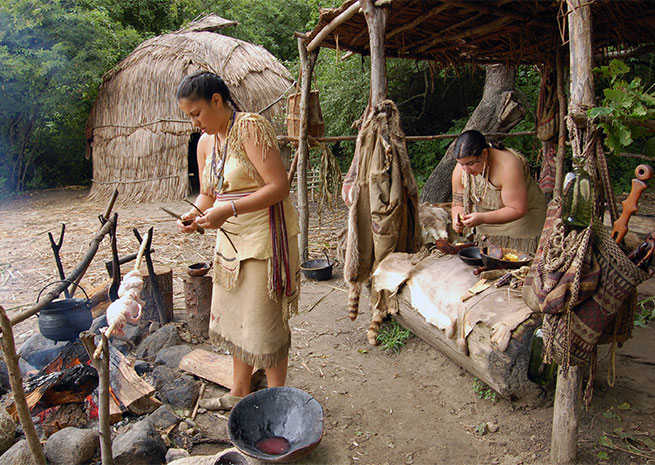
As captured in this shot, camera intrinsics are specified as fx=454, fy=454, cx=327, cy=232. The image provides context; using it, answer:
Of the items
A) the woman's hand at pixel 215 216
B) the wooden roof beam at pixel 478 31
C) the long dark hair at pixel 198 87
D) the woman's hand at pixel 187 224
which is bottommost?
the woman's hand at pixel 187 224

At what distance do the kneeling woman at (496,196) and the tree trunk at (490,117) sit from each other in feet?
11.8

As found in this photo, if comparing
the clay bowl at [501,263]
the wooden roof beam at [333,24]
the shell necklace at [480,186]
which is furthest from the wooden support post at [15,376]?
the wooden roof beam at [333,24]

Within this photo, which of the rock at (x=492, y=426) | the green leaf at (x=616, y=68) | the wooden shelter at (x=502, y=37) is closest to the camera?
the green leaf at (x=616, y=68)

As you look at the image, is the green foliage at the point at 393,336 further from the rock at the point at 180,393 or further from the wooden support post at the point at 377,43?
the wooden support post at the point at 377,43

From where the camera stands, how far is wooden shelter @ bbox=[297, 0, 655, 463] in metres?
2.11

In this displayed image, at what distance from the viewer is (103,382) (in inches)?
58.8

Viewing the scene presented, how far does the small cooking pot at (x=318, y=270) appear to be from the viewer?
17.5 ft

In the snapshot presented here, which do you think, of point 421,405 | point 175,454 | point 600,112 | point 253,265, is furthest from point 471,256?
point 175,454

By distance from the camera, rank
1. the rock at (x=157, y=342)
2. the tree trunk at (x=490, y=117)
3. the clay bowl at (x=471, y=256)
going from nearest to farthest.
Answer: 1. the clay bowl at (x=471, y=256)
2. the rock at (x=157, y=342)
3. the tree trunk at (x=490, y=117)

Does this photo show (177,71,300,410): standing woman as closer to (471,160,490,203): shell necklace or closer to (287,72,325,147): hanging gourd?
(471,160,490,203): shell necklace

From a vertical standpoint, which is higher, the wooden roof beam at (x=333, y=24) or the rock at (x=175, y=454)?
the wooden roof beam at (x=333, y=24)

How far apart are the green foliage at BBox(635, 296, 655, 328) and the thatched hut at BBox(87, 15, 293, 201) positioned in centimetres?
861

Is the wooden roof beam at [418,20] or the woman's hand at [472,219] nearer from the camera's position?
the woman's hand at [472,219]

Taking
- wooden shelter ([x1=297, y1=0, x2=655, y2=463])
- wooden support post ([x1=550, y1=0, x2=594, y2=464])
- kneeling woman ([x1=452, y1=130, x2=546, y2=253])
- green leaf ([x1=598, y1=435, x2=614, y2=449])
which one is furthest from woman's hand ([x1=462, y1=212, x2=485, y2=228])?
green leaf ([x1=598, y1=435, x2=614, y2=449])
